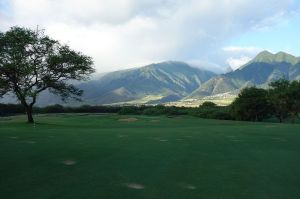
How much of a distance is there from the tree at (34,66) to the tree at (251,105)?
5031cm

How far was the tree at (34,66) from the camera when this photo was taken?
5047 centimetres

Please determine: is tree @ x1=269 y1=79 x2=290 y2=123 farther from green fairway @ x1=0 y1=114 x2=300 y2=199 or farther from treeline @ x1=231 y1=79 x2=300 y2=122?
green fairway @ x1=0 y1=114 x2=300 y2=199

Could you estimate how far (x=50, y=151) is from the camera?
727 inches

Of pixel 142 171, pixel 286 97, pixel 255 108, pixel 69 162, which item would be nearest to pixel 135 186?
pixel 142 171

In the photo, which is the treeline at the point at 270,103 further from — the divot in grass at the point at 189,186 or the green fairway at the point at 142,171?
the divot in grass at the point at 189,186

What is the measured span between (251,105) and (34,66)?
196 feet

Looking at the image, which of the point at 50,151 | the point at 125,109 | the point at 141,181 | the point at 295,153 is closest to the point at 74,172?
the point at 141,181

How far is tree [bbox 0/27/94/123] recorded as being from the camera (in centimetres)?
5047

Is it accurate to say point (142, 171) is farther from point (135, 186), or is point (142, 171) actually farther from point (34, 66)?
point (34, 66)

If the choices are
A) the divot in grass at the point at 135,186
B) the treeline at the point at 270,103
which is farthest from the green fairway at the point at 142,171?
the treeline at the point at 270,103

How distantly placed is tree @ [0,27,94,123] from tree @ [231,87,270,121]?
165ft

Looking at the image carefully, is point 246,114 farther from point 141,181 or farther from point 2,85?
point 141,181

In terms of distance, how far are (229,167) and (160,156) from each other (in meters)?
3.53

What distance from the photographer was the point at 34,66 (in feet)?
169
